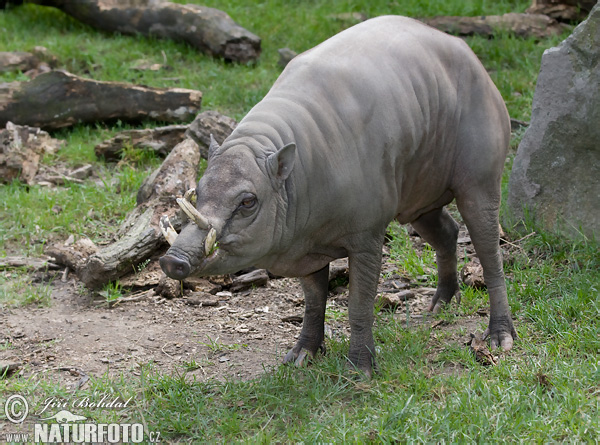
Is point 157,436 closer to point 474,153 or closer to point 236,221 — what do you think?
point 236,221

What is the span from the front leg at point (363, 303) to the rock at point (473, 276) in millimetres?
1409

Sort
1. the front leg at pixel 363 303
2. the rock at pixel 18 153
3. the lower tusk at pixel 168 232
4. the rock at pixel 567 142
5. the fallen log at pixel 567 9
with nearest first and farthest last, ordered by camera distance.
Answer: the lower tusk at pixel 168 232
the front leg at pixel 363 303
the rock at pixel 567 142
the rock at pixel 18 153
the fallen log at pixel 567 9

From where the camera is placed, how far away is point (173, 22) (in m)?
10.2

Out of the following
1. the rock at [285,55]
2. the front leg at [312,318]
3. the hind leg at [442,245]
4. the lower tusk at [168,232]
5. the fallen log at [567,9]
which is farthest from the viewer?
the fallen log at [567,9]

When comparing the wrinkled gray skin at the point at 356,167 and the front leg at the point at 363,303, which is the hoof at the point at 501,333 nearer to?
the wrinkled gray skin at the point at 356,167

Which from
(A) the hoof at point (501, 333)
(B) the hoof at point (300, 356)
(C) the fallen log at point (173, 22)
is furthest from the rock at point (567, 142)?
(C) the fallen log at point (173, 22)

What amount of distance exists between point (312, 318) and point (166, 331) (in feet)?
3.71

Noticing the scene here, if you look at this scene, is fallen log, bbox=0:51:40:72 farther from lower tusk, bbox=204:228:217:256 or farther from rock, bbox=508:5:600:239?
lower tusk, bbox=204:228:217:256

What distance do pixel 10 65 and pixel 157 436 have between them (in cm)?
692

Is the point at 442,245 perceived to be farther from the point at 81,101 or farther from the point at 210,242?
the point at 81,101

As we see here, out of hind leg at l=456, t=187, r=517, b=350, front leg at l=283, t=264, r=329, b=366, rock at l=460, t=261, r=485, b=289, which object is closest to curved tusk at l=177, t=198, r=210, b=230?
front leg at l=283, t=264, r=329, b=366

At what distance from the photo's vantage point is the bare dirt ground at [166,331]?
489cm

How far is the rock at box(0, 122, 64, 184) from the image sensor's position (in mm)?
7613

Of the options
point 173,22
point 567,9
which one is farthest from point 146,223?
point 567,9
